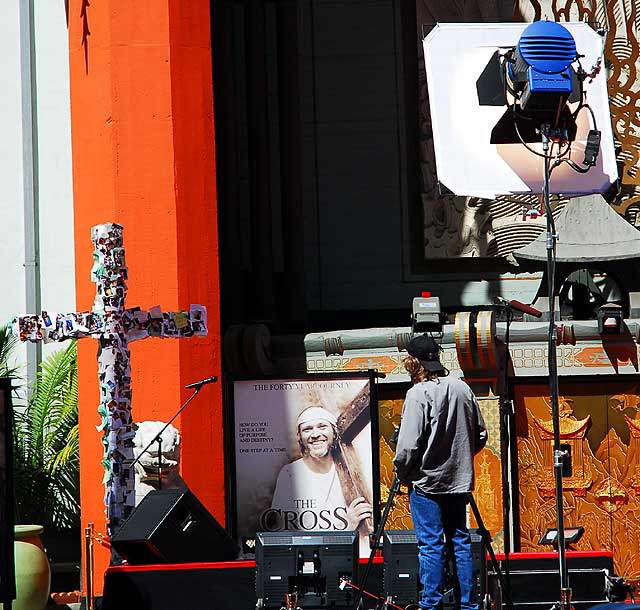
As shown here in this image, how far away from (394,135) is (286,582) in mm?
5664

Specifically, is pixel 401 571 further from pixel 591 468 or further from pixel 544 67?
pixel 591 468

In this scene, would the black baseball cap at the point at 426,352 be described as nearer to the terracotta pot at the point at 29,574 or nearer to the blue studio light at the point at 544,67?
the blue studio light at the point at 544,67

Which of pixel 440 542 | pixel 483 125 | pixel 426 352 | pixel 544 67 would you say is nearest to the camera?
pixel 440 542

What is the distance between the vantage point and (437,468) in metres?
6.64

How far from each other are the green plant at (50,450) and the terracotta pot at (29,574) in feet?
5.02

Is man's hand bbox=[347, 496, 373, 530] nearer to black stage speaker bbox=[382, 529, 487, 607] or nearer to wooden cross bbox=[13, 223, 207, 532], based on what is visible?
wooden cross bbox=[13, 223, 207, 532]

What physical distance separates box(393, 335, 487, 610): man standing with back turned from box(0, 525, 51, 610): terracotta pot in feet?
11.2

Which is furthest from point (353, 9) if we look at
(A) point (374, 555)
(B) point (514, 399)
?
(A) point (374, 555)

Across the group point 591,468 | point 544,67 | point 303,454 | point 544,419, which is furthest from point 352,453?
point 544,67

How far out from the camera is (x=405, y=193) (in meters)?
11.8

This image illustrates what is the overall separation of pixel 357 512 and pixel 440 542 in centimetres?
335

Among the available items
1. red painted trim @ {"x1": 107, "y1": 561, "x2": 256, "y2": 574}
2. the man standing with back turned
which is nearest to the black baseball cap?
the man standing with back turned

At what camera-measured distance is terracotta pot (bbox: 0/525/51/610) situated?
29.6 ft

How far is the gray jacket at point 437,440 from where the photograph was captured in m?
6.63
